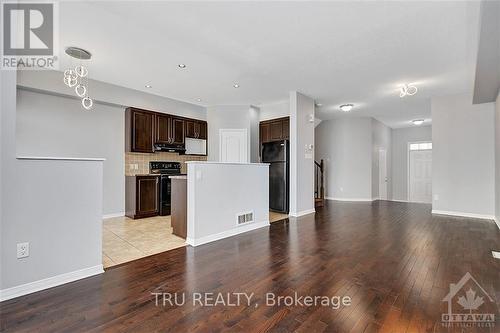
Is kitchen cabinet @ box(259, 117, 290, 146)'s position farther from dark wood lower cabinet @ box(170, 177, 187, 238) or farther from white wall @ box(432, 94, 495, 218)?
white wall @ box(432, 94, 495, 218)

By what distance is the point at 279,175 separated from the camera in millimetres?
5785

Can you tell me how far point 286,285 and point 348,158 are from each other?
23.2 ft

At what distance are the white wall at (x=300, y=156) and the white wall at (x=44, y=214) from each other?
3.88 metres

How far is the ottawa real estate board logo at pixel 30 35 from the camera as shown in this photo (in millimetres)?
2072

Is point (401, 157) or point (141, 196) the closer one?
point (141, 196)

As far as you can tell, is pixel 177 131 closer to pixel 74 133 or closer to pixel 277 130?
pixel 74 133

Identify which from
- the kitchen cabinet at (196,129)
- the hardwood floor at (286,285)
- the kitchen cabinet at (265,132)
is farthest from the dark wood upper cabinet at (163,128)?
the hardwood floor at (286,285)

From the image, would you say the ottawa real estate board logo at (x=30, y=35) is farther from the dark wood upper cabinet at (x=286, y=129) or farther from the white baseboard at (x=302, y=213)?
the white baseboard at (x=302, y=213)

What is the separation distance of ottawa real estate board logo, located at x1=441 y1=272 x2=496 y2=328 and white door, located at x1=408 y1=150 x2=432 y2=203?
813 centimetres

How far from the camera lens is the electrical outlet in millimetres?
2006

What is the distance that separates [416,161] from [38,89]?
1162 cm

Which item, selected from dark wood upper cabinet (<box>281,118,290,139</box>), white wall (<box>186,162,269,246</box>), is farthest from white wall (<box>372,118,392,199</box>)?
white wall (<box>186,162,269,246</box>)

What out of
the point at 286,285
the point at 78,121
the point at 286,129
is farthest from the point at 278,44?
the point at 78,121

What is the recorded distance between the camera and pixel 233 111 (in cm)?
670
